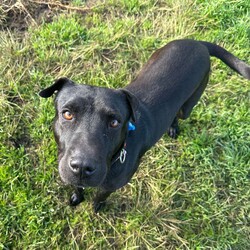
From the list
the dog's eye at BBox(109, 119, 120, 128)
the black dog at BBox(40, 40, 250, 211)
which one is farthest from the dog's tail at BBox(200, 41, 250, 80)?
the dog's eye at BBox(109, 119, 120, 128)

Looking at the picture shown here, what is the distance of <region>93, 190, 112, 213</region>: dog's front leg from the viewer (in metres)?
3.52

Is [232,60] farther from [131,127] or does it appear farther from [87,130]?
[87,130]

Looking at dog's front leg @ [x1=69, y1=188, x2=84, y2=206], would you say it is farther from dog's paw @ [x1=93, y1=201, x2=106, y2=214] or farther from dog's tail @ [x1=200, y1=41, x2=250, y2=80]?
dog's tail @ [x1=200, y1=41, x2=250, y2=80]

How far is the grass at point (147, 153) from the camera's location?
3.88 meters

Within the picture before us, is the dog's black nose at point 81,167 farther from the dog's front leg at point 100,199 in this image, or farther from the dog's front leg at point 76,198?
the dog's front leg at point 76,198

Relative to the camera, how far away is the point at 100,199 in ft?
12.1

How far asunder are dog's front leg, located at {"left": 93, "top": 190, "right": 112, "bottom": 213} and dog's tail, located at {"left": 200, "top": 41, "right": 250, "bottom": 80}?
74.4 inches

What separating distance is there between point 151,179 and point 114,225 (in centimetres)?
67

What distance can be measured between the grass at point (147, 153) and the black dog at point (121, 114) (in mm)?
330

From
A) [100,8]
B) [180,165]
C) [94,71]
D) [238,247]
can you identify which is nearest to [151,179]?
[180,165]

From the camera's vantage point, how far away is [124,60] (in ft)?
15.7

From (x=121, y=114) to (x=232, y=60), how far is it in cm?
169

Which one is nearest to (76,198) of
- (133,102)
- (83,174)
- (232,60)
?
(83,174)

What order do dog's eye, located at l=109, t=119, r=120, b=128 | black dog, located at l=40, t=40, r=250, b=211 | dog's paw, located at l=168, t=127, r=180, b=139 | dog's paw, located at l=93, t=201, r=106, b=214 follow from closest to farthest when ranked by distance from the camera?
black dog, located at l=40, t=40, r=250, b=211, dog's eye, located at l=109, t=119, r=120, b=128, dog's paw, located at l=93, t=201, r=106, b=214, dog's paw, located at l=168, t=127, r=180, b=139
